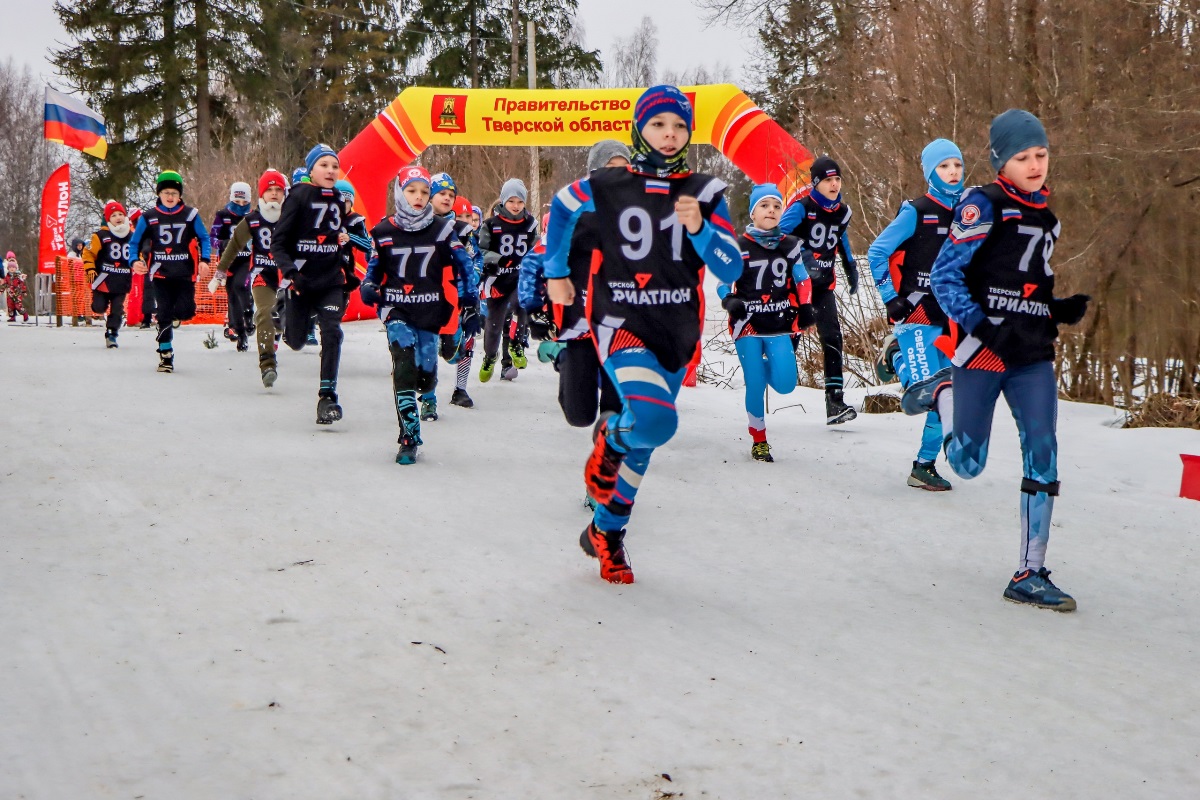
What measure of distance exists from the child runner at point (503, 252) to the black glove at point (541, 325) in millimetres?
6504

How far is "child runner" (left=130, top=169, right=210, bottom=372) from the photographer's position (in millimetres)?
13211

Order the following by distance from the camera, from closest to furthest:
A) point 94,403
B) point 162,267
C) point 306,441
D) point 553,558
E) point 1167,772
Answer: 1. point 1167,772
2. point 553,558
3. point 306,441
4. point 94,403
5. point 162,267

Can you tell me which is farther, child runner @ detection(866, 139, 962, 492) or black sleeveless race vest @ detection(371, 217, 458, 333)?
black sleeveless race vest @ detection(371, 217, 458, 333)

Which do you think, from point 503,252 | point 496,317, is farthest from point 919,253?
point 496,317

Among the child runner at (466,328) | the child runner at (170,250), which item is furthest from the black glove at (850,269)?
the child runner at (170,250)

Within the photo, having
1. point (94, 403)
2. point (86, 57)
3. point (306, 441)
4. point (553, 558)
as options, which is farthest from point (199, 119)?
point (553, 558)

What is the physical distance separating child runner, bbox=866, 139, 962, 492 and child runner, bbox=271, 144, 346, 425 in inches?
168

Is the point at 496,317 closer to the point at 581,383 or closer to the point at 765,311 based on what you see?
the point at 765,311

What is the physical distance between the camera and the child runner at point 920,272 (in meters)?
7.40

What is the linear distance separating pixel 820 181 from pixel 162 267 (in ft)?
26.2

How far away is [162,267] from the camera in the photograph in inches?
522

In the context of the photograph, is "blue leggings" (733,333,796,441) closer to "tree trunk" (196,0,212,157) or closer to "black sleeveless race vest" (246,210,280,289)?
"black sleeveless race vest" (246,210,280,289)

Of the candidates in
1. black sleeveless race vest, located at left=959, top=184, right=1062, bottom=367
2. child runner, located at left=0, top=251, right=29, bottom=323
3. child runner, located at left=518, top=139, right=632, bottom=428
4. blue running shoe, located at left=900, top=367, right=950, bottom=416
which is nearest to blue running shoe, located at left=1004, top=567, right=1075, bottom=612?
black sleeveless race vest, located at left=959, top=184, right=1062, bottom=367

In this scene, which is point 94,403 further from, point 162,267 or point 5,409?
point 162,267
